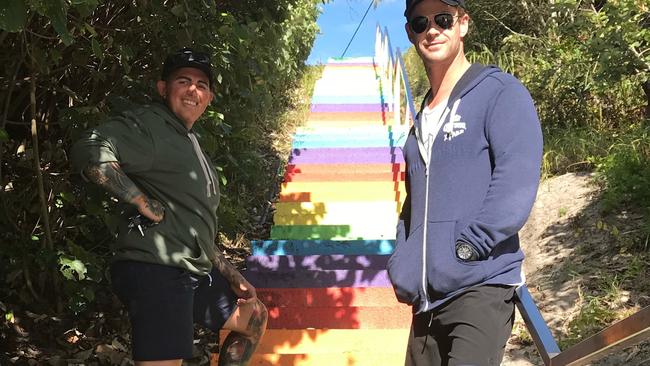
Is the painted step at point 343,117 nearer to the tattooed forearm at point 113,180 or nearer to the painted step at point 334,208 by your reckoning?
the painted step at point 334,208

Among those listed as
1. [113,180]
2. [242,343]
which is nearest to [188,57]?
[113,180]

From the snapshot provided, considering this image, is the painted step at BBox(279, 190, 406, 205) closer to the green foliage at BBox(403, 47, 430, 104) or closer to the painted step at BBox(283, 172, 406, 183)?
the painted step at BBox(283, 172, 406, 183)

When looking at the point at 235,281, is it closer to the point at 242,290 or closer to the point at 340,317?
the point at 242,290

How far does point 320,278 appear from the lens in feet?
16.5

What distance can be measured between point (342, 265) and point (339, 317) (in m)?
0.75

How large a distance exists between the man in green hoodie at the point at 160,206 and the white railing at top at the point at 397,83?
3.82m

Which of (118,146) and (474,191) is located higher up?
(118,146)

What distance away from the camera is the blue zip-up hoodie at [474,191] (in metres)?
1.87

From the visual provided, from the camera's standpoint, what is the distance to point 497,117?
1937 millimetres

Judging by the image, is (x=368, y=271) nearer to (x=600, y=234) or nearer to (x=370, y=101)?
(x=600, y=234)

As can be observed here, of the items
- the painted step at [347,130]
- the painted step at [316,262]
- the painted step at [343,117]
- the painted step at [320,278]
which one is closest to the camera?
the painted step at [320,278]

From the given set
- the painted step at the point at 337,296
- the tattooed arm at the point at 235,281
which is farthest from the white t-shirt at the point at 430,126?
the painted step at the point at 337,296

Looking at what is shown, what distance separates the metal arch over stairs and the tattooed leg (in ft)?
2.46

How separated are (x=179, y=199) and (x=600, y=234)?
4.29m
